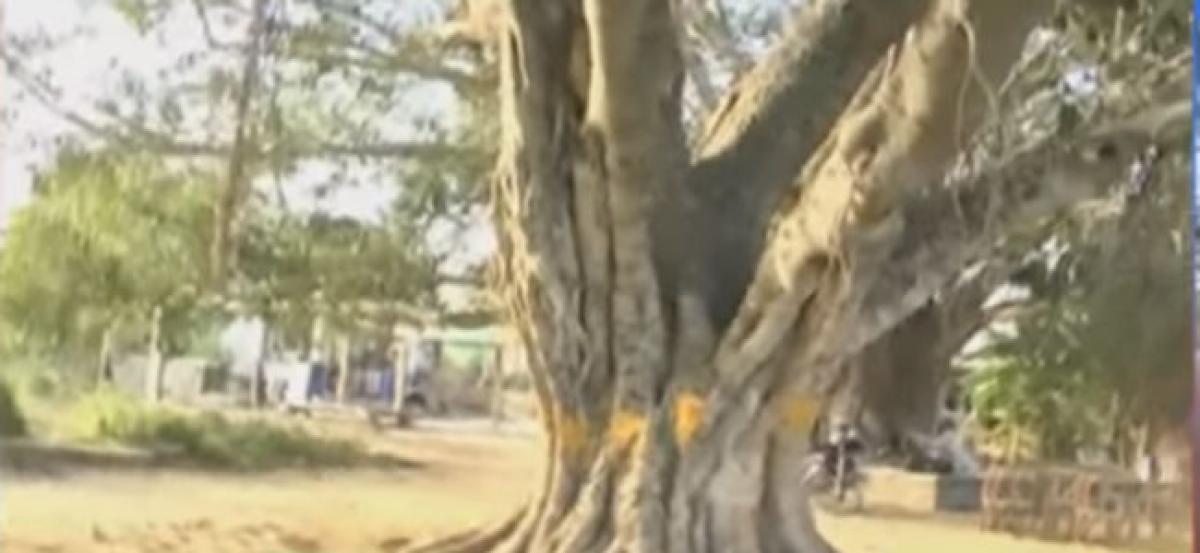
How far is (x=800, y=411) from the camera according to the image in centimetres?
191

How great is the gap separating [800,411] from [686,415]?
0.40ft

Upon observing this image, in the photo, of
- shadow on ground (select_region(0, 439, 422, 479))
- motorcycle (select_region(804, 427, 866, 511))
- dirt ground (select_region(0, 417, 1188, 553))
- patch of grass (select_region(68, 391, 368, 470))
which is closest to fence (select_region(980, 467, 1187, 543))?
dirt ground (select_region(0, 417, 1188, 553))

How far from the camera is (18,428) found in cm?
175

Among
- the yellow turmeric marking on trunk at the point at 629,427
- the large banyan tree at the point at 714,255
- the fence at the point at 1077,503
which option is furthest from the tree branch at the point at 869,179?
the fence at the point at 1077,503

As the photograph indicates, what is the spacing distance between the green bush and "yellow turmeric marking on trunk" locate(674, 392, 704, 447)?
662mm


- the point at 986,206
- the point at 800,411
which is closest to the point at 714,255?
the point at 800,411

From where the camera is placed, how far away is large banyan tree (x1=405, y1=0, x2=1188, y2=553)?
1.85m

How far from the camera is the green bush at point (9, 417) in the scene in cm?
175

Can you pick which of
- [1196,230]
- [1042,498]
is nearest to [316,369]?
[1042,498]

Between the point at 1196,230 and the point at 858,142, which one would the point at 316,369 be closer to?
the point at 858,142

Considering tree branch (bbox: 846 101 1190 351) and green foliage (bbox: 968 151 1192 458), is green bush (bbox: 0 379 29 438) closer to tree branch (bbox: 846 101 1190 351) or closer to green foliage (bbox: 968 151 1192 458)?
tree branch (bbox: 846 101 1190 351)

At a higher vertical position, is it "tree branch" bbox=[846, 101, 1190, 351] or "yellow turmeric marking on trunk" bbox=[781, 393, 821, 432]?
"tree branch" bbox=[846, 101, 1190, 351]

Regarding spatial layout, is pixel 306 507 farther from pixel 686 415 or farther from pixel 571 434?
pixel 686 415

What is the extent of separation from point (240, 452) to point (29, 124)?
0.38 m
